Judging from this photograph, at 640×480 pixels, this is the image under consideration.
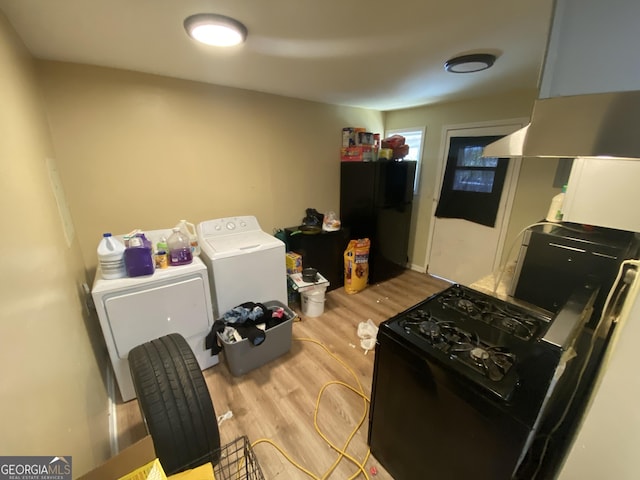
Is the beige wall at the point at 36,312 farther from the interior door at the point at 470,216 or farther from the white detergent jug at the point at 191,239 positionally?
the interior door at the point at 470,216

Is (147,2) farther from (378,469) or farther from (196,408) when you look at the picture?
(378,469)

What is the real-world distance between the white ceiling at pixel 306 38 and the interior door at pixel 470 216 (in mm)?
811

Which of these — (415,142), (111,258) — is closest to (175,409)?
(111,258)

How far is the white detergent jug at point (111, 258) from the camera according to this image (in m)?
1.57

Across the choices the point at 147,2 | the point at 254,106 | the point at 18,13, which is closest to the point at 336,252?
the point at 254,106

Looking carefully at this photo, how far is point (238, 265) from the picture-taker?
79.5 inches

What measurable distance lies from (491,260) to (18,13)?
3998mm

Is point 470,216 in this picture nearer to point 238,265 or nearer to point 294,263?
point 294,263

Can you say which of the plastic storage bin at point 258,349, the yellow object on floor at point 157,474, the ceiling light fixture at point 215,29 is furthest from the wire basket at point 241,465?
the ceiling light fixture at point 215,29

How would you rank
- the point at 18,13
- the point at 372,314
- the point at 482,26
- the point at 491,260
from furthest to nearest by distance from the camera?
the point at 491,260 → the point at 372,314 → the point at 482,26 → the point at 18,13

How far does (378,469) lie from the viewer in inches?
53.6

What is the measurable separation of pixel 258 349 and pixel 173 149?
1808mm

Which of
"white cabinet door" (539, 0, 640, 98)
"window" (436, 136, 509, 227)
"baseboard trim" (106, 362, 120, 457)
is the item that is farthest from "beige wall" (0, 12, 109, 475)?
"window" (436, 136, 509, 227)

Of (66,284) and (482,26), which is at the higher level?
(482,26)
